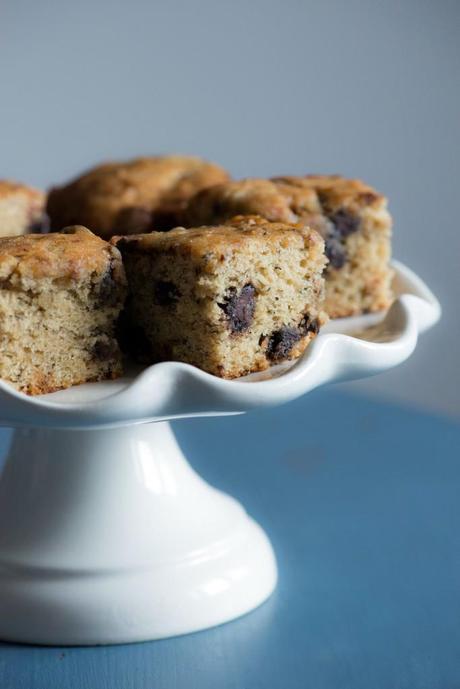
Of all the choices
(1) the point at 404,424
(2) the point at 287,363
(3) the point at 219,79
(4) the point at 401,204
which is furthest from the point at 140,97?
(2) the point at 287,363

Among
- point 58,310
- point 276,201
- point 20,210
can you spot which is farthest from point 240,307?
point 20,210

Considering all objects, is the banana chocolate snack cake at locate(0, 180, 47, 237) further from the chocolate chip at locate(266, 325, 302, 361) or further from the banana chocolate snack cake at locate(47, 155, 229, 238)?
the chocolate chip at locate(266, 325, 302, 361)

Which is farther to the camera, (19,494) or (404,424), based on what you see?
(404,424)

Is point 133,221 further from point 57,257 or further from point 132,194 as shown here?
point 57,257

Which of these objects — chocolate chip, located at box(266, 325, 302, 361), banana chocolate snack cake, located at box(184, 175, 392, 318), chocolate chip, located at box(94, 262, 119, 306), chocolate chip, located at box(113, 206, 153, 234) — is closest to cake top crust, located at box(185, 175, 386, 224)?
banana chocolate snack cake, located at box(184, 175, 392, 318)

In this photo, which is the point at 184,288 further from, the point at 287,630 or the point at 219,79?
the point at 219,79
